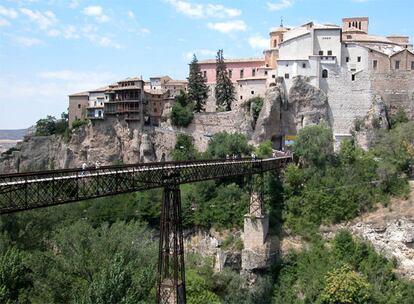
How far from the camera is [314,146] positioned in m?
47.3

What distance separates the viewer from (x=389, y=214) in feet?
139

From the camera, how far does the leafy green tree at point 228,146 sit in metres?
50.2

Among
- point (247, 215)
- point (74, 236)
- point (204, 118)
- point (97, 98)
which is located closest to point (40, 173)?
point (74, 236)

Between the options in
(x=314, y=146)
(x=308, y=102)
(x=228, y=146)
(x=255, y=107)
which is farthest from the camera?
(x=255, y=107)

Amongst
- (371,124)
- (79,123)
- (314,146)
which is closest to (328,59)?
(371,124)

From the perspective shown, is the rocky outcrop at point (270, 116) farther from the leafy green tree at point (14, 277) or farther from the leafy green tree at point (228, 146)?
the leafy green tree at point (14, 277)

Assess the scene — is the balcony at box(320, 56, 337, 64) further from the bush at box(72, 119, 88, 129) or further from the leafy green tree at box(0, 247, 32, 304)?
the leafy green tree at box(0, 247, 32, 304)

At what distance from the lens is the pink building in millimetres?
66812

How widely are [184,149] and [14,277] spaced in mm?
29064

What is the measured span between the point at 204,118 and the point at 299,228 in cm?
2005

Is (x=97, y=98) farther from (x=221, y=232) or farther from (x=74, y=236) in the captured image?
(x=74, y=236)

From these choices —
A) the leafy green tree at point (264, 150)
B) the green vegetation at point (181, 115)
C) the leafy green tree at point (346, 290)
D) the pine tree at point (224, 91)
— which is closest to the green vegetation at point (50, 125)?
the green vegetation at point (181, 115)

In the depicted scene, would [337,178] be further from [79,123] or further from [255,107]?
[79,123]

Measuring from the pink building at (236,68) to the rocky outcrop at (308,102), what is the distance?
11.5 metres
